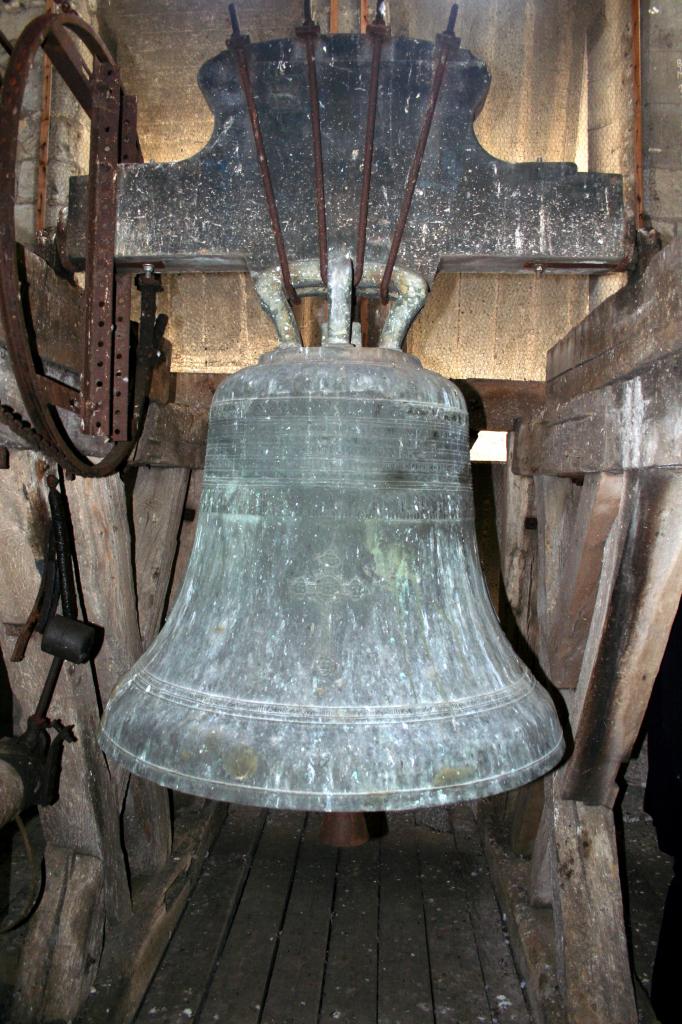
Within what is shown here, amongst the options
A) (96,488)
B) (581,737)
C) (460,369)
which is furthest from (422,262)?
(460,369)

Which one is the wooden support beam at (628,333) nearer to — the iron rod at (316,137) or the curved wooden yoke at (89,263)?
the iron rod at (316,137)

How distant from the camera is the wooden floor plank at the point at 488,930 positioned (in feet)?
7.77

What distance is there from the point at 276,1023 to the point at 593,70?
3.53 metres

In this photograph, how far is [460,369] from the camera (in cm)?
329

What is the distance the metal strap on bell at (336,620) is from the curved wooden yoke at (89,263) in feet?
1.76

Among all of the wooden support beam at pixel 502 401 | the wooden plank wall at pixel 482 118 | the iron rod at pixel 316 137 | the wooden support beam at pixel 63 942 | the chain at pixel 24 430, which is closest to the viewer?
the iron rod at pixel 316 137

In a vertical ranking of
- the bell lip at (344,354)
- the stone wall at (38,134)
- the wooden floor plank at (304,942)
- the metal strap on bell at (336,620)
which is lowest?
the wooden floor plank at (304,942)

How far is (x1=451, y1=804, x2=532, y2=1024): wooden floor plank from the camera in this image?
2.37 metres

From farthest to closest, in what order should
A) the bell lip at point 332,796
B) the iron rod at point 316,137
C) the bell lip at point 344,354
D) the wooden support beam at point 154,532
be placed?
the wooden support beam at point 154,532, the iron rod at point 316,137, the bell lip at point 344,354, the bell lip at point 332,796

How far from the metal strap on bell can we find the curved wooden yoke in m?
0.54

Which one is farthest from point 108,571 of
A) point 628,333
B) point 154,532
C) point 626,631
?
point 628,333

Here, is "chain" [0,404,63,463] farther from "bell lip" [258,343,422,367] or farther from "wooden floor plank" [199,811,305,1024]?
"wooden floor plank" [199,811,305,1024]

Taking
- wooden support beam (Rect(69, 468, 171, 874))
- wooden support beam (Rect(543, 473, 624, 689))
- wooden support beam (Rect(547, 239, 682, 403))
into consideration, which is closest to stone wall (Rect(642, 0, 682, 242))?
wooden support beam (Rect(547, 239, 682, 403))

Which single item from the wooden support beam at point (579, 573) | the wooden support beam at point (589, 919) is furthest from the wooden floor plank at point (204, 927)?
the wooden support beam at point (579, 573)
